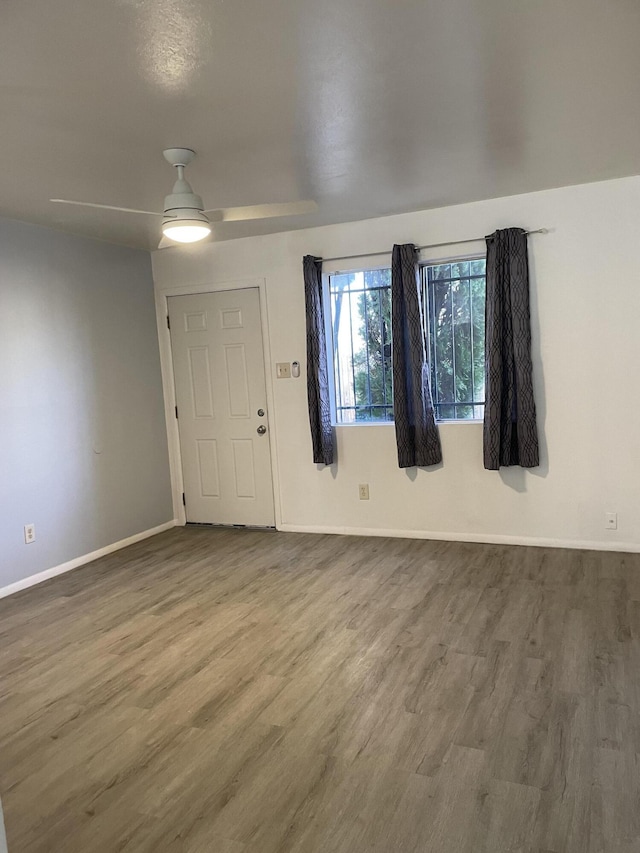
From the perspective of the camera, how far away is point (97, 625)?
3549 millimetres

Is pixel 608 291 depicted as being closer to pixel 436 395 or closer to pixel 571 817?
pixel 436 395

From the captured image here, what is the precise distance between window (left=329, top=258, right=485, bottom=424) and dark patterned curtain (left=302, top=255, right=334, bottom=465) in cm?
17

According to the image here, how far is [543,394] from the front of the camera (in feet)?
14.1

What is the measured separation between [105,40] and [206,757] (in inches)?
96.7

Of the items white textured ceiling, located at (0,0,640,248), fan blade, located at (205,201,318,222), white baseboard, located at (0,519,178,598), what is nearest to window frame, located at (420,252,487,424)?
white textured ceiling, located at (0,0,640,248)

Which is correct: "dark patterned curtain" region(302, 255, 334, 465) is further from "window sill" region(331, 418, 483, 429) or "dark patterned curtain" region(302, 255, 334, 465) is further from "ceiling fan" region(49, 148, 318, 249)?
"ceiling fan" region(49, 148, 318, 249)

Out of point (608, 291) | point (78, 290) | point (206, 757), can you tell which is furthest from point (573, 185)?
point (206, 757)

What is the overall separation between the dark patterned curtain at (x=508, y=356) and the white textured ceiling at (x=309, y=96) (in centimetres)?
50

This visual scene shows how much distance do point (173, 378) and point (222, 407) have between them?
0.56 metres

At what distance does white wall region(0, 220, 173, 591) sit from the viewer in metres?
4.18

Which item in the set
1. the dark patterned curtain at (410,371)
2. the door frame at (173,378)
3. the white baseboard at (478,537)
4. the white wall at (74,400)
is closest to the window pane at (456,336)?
the dark patterned curtain at (410,371)

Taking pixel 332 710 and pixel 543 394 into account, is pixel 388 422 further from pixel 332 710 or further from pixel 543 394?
pixel 332 710

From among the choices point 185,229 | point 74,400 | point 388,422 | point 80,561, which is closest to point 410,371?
point 388,422

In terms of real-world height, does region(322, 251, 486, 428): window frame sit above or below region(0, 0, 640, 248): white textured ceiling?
below
